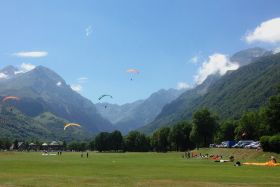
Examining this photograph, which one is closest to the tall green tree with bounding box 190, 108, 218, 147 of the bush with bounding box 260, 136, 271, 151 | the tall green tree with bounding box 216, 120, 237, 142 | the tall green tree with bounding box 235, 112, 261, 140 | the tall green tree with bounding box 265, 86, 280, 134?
the tall green tree with bounding box 235, 112, 261, 140

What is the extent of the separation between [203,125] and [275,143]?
84248 millimetres

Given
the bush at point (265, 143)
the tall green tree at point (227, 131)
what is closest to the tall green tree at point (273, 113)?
the bush at point (265, 143)

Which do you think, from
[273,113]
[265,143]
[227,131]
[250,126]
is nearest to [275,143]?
[265,143]

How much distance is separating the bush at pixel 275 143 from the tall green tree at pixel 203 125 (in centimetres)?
8138

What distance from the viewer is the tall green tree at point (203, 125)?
170 metres

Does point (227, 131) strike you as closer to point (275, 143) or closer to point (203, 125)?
point (203, 125)

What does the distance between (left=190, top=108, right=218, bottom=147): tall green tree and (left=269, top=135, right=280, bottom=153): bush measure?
81.4m

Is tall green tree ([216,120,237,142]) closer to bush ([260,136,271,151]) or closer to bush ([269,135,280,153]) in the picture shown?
bush ([260,136,271,151])

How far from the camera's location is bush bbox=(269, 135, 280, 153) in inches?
3362

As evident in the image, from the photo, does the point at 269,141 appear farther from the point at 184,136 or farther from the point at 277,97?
the point at 184,136

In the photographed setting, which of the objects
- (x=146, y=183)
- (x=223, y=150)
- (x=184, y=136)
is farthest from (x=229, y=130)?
(x=146, y=183)

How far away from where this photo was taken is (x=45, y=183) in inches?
1617

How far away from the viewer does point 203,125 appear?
17025 cm

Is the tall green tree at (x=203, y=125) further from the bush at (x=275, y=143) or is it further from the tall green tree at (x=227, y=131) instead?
the bush at (x=275, y=143)
